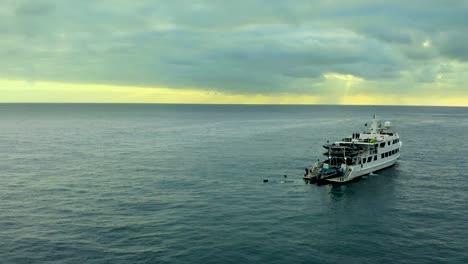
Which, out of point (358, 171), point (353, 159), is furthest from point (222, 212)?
point (358, 171)

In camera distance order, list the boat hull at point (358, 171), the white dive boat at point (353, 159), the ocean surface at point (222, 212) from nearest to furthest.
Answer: the ocean surface at point (222, 212), the boat hull at point (358, 171), the white dive boat at point (353, 159)

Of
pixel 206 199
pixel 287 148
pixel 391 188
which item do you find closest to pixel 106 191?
pixel 206 199

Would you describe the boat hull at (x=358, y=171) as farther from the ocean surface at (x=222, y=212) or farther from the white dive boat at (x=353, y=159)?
the ocean surface at (x=222, y=212)

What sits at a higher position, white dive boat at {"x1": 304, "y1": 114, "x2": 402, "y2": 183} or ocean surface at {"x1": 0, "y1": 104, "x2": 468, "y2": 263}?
white dive boat at {"x1": 304, "y1": 114, "x2": 402, "y2": 183}

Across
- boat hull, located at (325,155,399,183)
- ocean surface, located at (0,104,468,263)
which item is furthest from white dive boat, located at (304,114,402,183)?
ocean surface, located at (0,104,468,263)

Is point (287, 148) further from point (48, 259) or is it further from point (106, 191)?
point (48, 259)

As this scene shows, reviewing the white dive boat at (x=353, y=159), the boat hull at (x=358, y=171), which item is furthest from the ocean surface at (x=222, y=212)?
the white dive boat at (x=353, y=159)

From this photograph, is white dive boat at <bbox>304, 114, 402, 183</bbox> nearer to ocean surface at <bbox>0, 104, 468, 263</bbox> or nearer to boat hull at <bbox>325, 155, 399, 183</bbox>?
boat hull at <bbox>325, 155, 399, 183</bbox>

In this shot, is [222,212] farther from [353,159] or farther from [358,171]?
[358,171]
